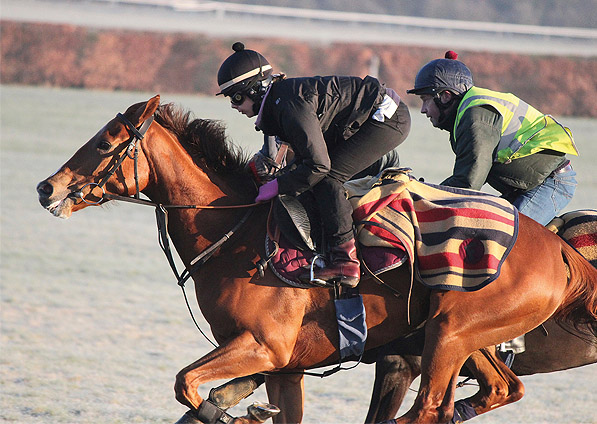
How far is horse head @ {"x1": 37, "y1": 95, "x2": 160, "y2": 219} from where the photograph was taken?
4309 mm

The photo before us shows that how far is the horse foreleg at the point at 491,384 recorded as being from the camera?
4680mm

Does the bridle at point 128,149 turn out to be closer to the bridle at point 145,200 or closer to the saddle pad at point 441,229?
the bridle at point 145,200

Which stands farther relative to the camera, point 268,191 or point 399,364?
point 399,364

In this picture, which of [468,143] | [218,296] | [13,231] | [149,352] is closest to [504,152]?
[468,143]

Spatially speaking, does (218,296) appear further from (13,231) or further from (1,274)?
(13,231)

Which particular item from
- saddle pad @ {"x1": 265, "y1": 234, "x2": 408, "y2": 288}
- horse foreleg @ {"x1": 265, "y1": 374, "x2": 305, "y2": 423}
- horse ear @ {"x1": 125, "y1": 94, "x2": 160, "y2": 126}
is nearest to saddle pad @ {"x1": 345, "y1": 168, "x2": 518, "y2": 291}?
saddle pad @ {"x1": 265, "y1": 234, "x2": 408, "y2": 288}

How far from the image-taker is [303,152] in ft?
13.5

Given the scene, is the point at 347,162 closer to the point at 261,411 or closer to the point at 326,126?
the point at 326,126

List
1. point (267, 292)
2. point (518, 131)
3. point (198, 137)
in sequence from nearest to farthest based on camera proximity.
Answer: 1. point (267, 292)
2. point (198, 137)
3. point (518, 131)

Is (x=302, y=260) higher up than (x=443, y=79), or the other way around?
(x=443, y=79)

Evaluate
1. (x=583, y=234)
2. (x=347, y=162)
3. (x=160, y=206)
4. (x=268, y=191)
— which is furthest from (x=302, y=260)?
(x=583, y=234)

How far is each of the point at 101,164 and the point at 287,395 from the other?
1769 mm

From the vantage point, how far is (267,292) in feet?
14.0

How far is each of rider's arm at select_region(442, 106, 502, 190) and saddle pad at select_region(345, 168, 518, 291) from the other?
0.65 ft
